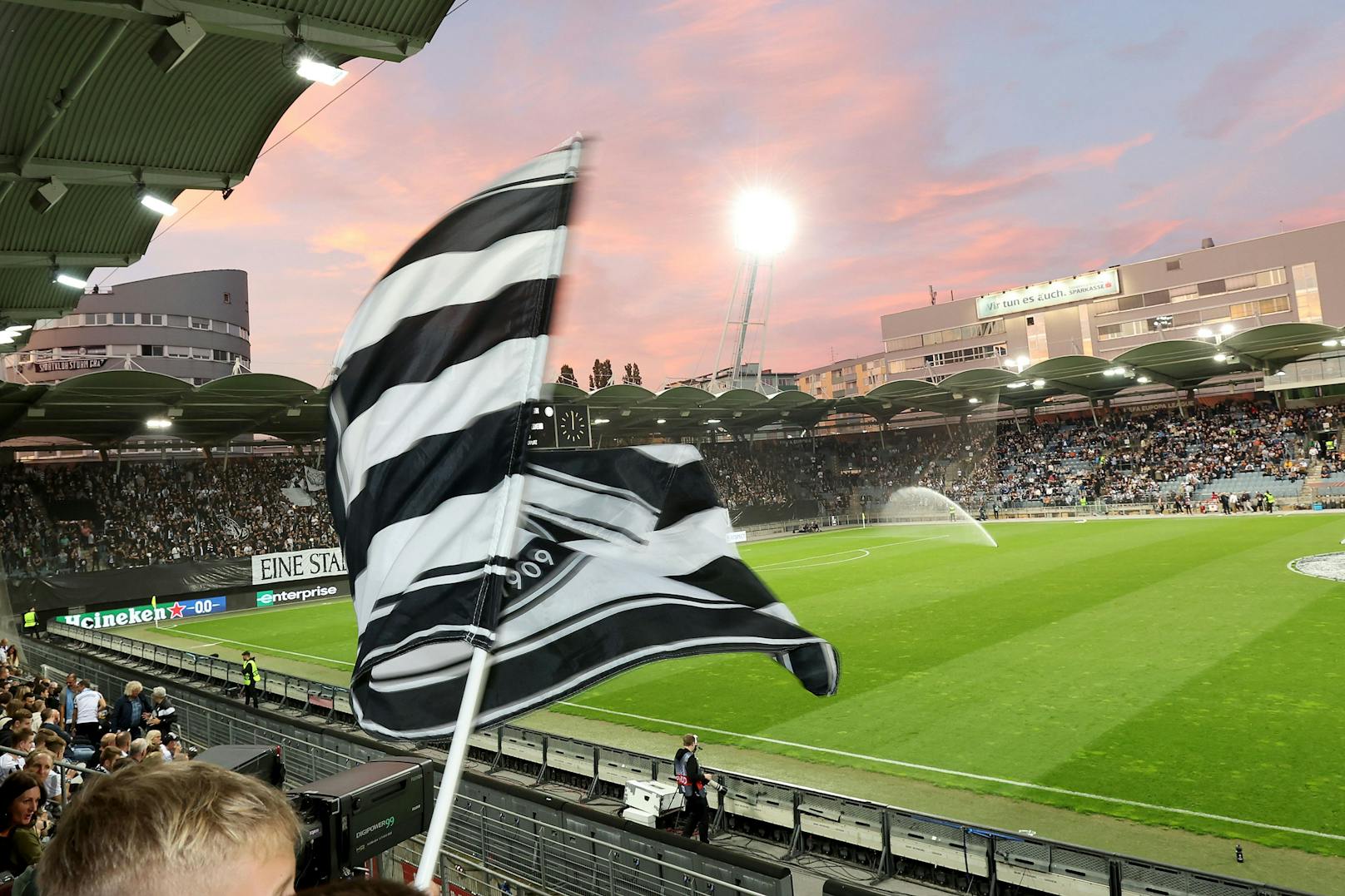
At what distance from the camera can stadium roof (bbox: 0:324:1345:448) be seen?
33.6 metres

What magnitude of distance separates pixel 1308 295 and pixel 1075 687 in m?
72.3

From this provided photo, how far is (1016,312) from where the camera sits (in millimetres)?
88625

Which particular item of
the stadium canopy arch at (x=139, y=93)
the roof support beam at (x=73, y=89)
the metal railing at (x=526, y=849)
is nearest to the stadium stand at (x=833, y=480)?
the stadium canopy arch at (x=139, y=93)

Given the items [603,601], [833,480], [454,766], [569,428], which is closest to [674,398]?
[569,428]

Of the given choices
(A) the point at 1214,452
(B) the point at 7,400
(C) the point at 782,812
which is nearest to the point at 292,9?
(C) the point at 782,812

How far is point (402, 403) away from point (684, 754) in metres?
8.43

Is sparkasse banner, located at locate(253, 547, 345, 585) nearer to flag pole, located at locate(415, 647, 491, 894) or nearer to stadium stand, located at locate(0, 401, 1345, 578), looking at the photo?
stadium stand, located at locate(0, 401, 1345, 578)

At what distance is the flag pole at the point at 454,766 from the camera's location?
2854 mm

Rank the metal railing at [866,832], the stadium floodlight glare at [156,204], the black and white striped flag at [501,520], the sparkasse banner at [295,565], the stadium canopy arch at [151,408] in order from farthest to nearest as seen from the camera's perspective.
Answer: the sparkasse banner at [295,565] < the stadium canopy arch at [151,408] < the stadium floodlight glare at [156,204] < the metal railing at [866,832] < the black and white striped flag at [501,520]

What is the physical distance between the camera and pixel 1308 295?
71.6 metres

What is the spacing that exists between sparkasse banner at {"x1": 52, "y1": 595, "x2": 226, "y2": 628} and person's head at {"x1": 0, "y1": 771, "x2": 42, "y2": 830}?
33.8 metres

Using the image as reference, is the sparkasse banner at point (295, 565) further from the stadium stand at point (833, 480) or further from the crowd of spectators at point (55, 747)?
the crowd of spectators at point (55, 747)

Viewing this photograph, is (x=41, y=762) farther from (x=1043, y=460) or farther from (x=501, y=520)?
(x=1043, y=460)

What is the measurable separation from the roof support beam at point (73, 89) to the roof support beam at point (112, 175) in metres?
0.15
